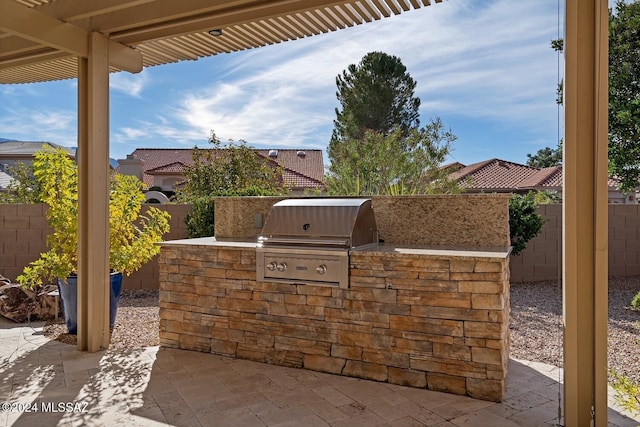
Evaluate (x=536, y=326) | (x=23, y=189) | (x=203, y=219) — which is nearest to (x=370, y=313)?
(x=536, y=326)

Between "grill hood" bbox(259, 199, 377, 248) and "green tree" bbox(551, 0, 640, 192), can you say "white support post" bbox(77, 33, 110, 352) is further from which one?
"green tree" bbox(551, 0, 640, 192)

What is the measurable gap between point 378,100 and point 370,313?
1404 centimetres

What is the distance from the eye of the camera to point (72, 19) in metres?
3.65

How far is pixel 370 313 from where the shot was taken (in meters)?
3.11

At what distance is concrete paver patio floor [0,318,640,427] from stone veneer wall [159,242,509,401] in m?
0.12

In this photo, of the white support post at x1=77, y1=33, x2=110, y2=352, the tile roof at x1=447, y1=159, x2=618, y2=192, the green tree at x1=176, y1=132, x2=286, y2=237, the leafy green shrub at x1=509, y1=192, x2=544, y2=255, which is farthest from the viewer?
the tile roof at x1=447, y1=159, x2=618, y2=192

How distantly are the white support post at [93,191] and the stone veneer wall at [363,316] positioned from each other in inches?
22.7

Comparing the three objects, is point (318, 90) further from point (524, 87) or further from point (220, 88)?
point (524, 87)

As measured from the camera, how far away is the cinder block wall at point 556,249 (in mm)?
7164

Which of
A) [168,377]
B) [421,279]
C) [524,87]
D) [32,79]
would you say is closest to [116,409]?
[168,377]

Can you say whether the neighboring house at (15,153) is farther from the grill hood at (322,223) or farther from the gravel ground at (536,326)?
the grill hood at (322,223)

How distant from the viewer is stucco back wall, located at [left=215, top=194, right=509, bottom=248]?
331 cm

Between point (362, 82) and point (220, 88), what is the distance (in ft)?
18.0

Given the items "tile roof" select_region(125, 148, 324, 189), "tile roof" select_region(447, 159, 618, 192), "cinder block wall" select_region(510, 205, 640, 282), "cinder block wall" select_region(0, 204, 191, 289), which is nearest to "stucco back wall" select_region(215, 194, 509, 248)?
"cinder block wall" select_region(510, 205, 640, 282)
